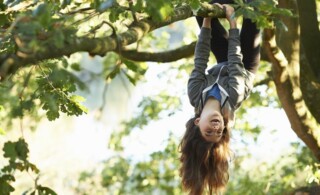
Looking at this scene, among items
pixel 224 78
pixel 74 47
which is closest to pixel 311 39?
pixel 224 78

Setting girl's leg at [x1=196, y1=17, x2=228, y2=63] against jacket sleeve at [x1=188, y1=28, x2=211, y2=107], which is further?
girl's leg at [x1=196, y1=17, x2=228, y2=63]

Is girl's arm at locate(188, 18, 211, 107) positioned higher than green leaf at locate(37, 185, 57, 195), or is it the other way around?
green leaf at locate(37, 185, 57, 195)

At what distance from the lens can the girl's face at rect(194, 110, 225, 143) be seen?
5.22m

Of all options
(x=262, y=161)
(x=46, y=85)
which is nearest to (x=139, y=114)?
(x=262, y=161)

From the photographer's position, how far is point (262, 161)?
12.3 metres

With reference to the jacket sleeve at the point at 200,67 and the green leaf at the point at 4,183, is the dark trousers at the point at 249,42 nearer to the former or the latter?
the jacket sleeve at the point at 200,67

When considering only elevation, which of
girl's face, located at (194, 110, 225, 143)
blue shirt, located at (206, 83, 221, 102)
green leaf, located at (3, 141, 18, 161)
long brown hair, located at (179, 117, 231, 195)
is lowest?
long brown hair, located at (179, 117, 231, 195)

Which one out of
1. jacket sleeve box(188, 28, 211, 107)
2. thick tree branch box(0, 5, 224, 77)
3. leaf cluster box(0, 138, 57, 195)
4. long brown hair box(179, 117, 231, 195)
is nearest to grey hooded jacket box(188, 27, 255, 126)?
jacket sleeve box(188, 28, 211, 107)

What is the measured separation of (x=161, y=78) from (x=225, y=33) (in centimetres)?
533

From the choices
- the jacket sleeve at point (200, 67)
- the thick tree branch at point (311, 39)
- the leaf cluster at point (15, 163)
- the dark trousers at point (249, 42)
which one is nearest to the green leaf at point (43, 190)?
the leaf cluster at point (15, 163)

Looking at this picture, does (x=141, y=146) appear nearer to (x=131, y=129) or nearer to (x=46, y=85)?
(x=131, y=129)

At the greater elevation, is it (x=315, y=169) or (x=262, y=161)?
(x=315, y=169)

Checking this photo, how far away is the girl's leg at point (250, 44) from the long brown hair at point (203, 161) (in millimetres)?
571

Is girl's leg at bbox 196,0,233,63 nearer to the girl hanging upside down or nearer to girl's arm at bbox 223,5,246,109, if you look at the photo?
the girl hanging upside down
